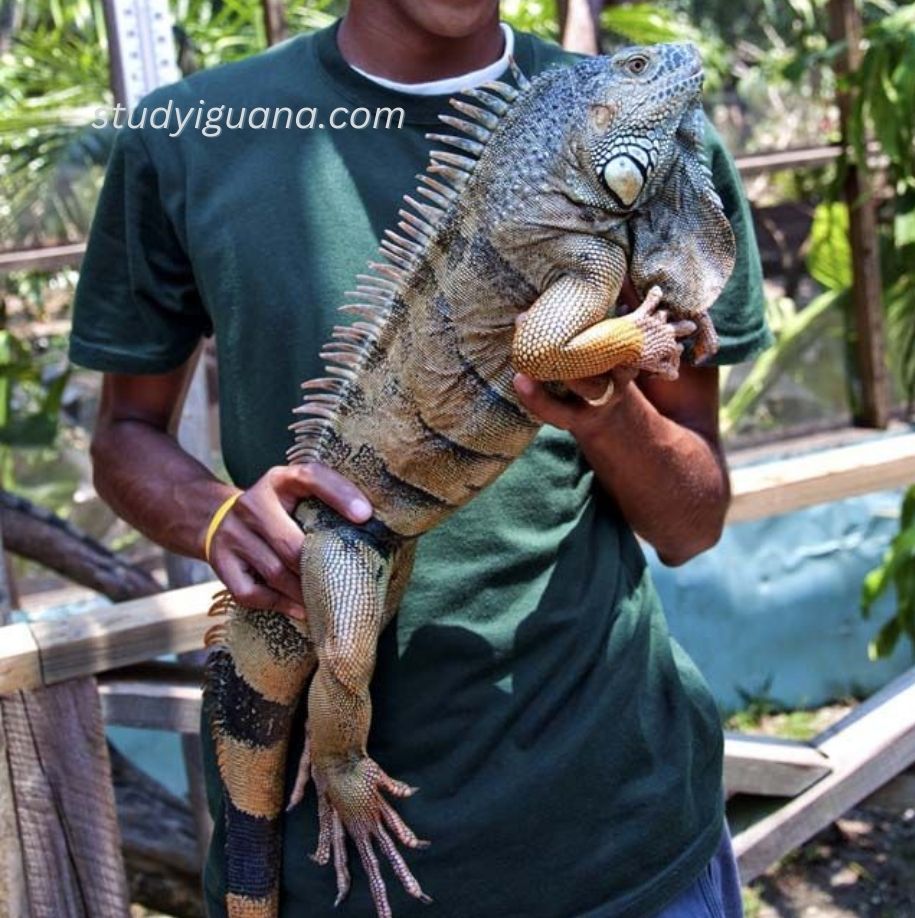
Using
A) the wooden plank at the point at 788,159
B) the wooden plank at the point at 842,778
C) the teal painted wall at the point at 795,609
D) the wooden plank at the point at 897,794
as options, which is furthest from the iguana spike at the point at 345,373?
the wooden plank at the point at 788,159

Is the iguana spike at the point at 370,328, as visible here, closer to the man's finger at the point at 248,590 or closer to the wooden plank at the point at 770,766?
the man's finger at the point at 248,590

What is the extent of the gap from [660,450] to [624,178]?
40 cm

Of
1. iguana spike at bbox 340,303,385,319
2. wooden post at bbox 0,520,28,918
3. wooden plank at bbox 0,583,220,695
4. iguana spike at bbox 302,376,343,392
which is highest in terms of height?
iguana spike at bbox 340,303,385,319

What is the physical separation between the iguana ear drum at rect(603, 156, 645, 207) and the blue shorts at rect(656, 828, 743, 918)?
898 millimetres

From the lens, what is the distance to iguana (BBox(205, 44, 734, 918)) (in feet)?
5.31

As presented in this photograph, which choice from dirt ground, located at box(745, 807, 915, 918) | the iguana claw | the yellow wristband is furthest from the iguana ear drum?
dirt ground, located at box(745, 807, 915, 918)

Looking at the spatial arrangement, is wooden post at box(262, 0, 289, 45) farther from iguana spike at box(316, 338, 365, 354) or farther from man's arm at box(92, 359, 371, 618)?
iguana spike at box(316, 338, 365, 354)

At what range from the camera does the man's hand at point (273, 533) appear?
1.76m

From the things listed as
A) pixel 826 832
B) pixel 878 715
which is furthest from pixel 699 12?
pixel 878 715

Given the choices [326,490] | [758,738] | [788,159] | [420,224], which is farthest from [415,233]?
[788,159]

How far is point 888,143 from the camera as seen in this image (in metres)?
4.73

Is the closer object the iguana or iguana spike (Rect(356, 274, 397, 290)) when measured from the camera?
the iguana

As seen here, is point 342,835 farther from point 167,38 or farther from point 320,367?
point 167,38

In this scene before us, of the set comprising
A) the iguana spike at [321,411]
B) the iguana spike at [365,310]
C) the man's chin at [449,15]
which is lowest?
the iguana spike at [321,411]
